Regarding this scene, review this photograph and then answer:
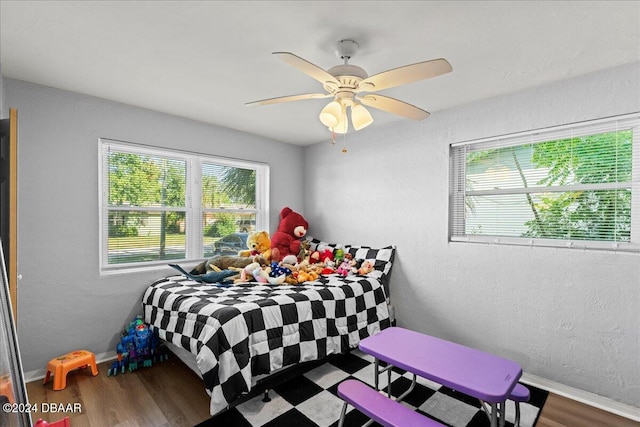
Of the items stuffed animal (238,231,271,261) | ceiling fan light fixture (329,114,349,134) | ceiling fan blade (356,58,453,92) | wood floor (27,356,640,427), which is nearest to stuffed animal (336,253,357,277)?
stuffed animal (238,231,271,261)

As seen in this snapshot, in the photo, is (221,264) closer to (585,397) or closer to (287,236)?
(287,236)

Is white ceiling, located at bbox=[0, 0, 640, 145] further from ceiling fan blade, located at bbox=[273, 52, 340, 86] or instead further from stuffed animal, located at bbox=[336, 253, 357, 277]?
stuffed animal, located at bbox=[336, 253, 357, 277]

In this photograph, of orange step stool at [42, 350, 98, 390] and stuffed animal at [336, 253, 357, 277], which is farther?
stuffed animal at [336, 253, 357, 277]

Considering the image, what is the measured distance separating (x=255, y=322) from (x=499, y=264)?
2.01 m

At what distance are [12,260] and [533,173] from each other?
3591mm

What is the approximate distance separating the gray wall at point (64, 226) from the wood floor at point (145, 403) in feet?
1.25

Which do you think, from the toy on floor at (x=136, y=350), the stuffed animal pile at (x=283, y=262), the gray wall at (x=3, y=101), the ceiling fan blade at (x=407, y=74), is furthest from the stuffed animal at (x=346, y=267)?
the gray wall at (x=3, y=101)

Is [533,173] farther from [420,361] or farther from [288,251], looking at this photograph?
[288,251]

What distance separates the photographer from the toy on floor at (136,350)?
2.39 metres

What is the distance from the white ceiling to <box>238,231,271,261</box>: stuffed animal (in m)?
1.54

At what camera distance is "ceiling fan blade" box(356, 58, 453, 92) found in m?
1.36

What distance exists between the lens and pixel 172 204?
310 cm

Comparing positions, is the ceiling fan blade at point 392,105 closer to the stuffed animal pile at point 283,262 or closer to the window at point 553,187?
the window at point 553,187

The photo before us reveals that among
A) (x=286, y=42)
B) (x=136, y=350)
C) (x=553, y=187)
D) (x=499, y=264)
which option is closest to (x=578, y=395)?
(x=499, y=264)
